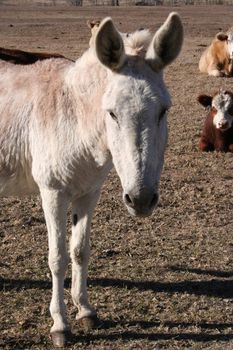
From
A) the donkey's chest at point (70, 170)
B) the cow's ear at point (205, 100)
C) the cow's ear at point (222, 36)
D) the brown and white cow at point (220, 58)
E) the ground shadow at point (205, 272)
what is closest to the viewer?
the donkey's chest at point (70, 170)

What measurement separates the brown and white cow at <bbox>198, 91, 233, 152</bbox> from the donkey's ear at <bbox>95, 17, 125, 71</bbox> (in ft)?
19.7

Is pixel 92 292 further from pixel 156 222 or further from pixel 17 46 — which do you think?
pixel 17 46

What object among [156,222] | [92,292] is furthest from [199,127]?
[92,292]

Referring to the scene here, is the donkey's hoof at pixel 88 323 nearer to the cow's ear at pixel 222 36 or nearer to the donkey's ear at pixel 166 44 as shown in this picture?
the donkey's ear at pixel 166 44

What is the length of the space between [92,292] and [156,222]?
162cm

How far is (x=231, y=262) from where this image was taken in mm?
6191

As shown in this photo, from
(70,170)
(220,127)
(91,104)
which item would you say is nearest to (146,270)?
(70,170)

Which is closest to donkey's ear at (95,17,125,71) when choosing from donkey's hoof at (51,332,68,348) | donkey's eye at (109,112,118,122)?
donkey's eye at (109,112,118,122)

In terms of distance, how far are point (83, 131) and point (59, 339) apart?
144 cm

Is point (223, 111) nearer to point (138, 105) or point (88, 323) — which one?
point (88, 323)

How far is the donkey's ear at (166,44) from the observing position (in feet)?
13.0

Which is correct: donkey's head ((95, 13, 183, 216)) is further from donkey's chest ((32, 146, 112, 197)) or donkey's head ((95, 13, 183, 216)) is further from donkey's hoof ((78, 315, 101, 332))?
donkey's hoof ((78, 315, 101, 332))

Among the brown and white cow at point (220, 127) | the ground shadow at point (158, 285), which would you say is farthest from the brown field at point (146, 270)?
the brown and white cow at point (220, 127)

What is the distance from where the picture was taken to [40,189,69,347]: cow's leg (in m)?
4.68
